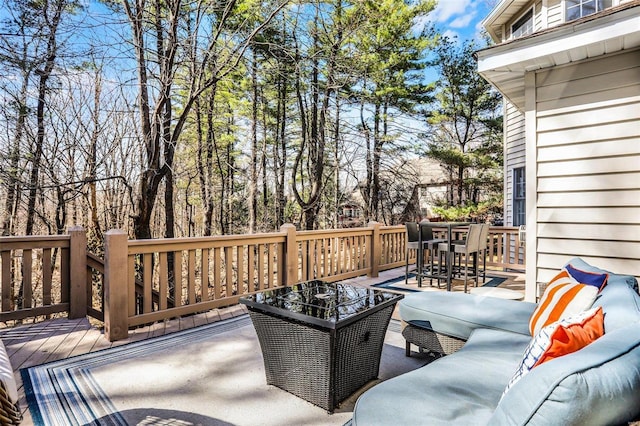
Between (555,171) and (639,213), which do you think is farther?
(555,171)

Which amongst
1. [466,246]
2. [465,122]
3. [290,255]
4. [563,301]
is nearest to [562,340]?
[563,301]

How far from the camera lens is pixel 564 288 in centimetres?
197

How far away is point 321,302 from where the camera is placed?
2.38 metres

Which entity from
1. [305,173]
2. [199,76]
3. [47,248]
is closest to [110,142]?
[199,76]

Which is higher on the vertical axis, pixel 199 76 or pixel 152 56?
pixel 152 56

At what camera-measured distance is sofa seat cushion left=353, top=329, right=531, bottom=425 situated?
1229 mm

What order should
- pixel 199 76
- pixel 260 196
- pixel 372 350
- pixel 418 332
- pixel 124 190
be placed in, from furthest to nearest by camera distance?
pixel 260 196
pixel 124 190
pixel 199 76
pixel 418 332
pixel 372 350

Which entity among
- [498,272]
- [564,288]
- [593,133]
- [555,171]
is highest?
[593,133]

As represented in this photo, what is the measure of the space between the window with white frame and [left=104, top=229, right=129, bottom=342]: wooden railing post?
26.7 ft

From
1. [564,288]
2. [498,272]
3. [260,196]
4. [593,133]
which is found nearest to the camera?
[564,288]

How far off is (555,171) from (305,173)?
33.2 ft

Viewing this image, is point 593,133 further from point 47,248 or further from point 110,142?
point 110,142

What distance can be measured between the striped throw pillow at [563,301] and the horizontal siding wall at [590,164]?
165 cm

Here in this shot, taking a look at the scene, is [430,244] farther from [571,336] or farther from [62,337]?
[62,337]
